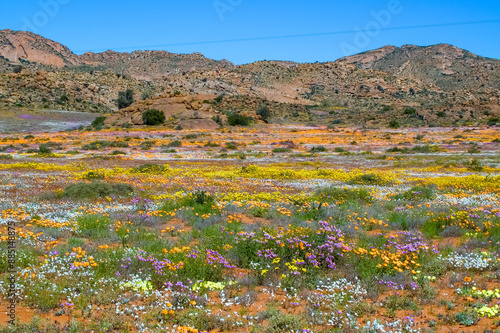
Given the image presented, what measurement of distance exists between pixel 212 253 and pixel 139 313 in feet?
7.52

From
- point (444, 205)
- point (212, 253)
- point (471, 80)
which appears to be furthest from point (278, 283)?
point (471, 80)

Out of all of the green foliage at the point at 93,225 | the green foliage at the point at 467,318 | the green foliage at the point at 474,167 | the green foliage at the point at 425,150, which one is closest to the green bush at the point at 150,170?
the green foliage at the point at 93,225

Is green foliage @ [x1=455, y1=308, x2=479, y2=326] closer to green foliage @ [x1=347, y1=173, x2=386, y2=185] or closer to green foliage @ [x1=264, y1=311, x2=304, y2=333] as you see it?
green foliage @ [x1=264, y1=311, x2=304, y2=333]

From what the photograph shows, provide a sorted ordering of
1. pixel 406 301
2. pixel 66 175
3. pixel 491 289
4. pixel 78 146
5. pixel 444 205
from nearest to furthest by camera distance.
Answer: pixel 406 301 < pixel 491 289 < pixel 444 205 < pixel 66 175 < pixel 78 146

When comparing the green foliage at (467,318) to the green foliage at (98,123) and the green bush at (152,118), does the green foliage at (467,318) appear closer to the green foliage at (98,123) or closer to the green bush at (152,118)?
the green foliage at (98,123)

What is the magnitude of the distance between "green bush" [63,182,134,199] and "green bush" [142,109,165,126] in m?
54.1

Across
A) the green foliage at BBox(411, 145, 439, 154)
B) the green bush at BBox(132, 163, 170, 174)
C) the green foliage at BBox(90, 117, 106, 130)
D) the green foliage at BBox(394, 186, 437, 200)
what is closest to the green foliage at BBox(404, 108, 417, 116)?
the green foliage at BBox(411, 145, 439, 154)

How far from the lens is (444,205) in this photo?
44.1 ft

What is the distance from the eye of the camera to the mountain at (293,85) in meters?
85.7

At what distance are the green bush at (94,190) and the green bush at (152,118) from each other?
54.1 metres

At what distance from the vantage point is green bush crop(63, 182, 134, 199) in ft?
46.4

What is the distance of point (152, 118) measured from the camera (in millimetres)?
67438

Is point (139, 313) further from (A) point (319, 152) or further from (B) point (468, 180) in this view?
(A) point (319, 152)

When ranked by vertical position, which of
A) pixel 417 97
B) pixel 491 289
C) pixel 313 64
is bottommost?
pixel 491 289
